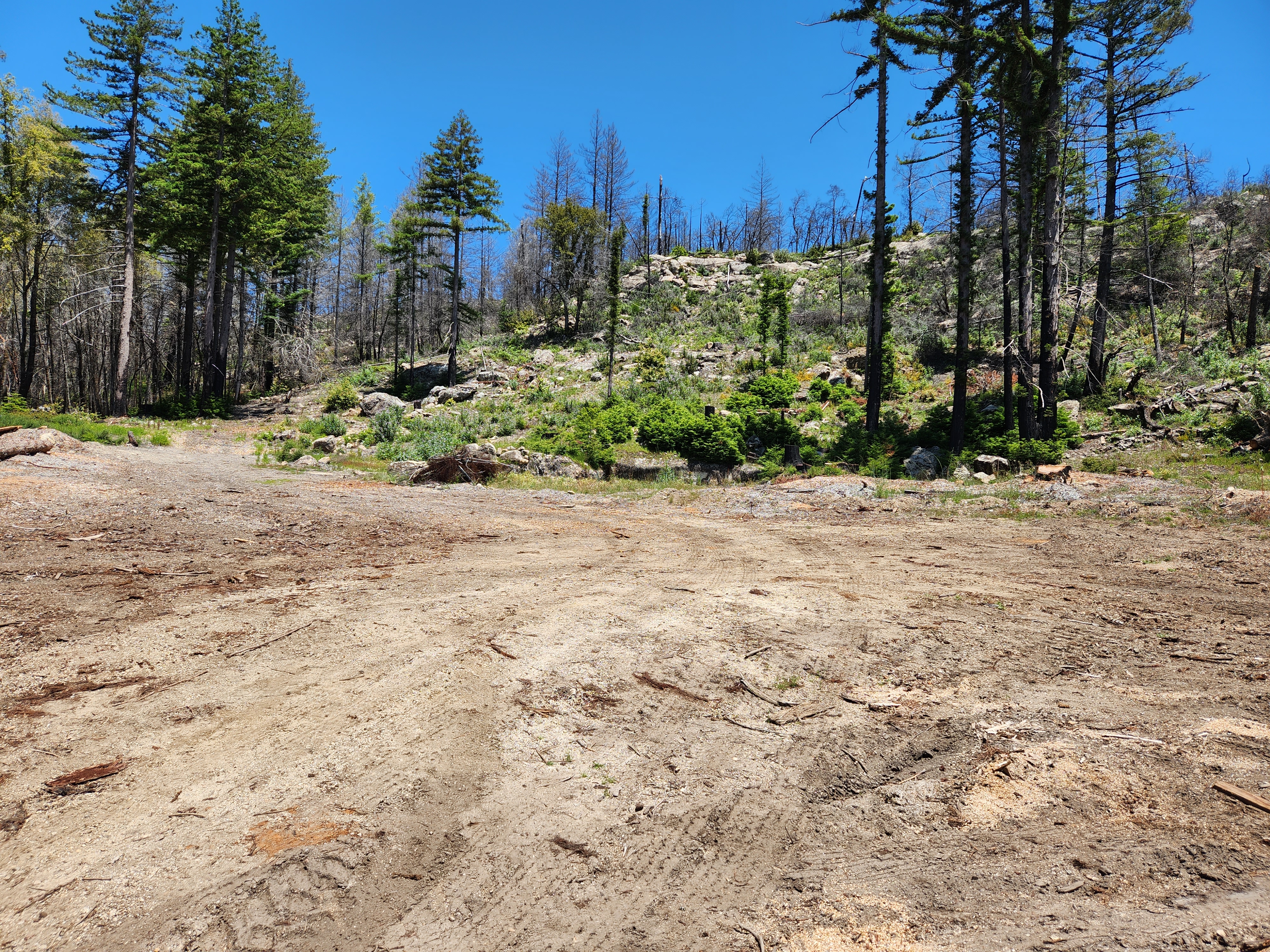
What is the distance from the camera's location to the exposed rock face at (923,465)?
14094mm

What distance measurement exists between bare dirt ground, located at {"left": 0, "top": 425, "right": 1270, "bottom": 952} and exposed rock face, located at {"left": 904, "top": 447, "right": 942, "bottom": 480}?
8248mm

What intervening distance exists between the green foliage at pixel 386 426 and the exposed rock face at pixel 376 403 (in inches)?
126

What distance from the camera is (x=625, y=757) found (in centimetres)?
285

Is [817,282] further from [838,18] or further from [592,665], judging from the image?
[592,665]

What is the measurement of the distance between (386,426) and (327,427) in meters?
2.59

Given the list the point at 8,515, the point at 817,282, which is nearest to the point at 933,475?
the point at 8,515

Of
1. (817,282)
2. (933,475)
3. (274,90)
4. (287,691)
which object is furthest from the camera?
(817,282)

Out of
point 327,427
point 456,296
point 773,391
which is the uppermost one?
point 456,296

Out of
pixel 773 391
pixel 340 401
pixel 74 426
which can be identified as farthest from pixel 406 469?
pixel 340 401

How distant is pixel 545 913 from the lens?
77.0 inches

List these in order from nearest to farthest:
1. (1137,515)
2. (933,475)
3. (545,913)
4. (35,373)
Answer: (545,913) < (1137,515) < (933,475) < (35,373)

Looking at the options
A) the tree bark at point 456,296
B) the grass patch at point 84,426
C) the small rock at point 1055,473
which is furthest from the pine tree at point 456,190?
the small rock at point 1055,473

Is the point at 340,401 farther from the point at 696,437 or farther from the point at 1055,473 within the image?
the point at 1055,473

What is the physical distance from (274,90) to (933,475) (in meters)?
37.0
